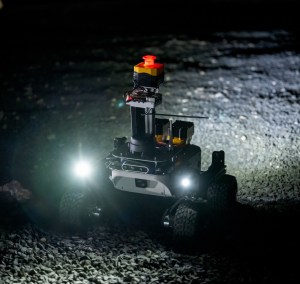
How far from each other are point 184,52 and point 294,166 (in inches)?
268

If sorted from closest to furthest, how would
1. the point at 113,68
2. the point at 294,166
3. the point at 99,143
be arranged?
1. the point at 294,166
2. the point at 99,143
3. the point at 113,68

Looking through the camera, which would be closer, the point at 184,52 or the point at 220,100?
the point at 220,100

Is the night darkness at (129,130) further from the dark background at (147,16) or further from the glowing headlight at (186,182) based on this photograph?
the glowing headlight at (186,182)

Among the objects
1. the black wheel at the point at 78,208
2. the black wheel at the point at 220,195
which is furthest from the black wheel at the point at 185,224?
the black wheel at the point at 78,208

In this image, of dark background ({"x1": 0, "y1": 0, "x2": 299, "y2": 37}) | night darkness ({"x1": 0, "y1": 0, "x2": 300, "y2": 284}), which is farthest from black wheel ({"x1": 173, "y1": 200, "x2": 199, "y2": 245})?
dark background ({"x1": 0, "y1": 0, "x2": 299, "y2": 37})

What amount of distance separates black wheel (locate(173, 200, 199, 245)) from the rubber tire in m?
1.19

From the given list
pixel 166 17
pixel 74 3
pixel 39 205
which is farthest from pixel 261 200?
pixel 74 3

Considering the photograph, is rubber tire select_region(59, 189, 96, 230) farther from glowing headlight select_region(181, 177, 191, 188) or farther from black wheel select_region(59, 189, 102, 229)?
glowing headlight select_region(181, 177, 191, 188)

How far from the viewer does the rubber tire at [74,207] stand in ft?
20.9

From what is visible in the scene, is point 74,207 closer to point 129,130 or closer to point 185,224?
point 185,224

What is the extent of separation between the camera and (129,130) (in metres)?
9.72

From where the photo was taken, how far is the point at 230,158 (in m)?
8.58

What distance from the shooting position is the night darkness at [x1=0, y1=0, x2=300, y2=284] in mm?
5898

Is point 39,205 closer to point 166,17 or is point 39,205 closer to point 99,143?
point 99,143
